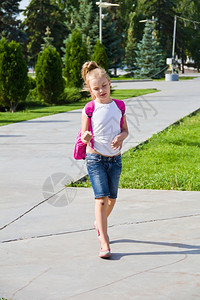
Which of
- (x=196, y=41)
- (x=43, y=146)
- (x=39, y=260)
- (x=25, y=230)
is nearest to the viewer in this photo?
(x=39, y=260)

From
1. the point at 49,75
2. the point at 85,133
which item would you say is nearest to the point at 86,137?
the point at 85,133

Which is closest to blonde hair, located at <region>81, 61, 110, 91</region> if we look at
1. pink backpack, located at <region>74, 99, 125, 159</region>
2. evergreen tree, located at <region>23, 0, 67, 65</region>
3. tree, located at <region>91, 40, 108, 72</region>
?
pink backpack, located at <region>74, 99, 125, 159</region>

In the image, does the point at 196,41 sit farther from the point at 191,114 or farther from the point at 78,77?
the point at 191,114

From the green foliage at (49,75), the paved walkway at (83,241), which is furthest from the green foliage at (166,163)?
the green foliage at (49,75)

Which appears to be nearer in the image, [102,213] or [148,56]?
[102,213]

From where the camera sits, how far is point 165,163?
8875 millimetres

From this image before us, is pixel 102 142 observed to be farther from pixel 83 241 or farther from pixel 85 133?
pixel 83 241

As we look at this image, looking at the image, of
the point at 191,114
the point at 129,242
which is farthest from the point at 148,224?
the point at 191,114

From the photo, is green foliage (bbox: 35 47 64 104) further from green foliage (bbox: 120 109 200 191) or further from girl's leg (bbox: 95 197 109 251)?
girl's leg (bbox: 95 197 109 251)

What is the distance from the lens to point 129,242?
4902 millimetres

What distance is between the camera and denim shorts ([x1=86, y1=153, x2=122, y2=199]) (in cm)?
468

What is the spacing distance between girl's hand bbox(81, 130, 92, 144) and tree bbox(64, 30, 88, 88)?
A: 21.5 meters

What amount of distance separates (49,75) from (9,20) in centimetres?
4045

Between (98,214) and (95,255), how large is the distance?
34cm
